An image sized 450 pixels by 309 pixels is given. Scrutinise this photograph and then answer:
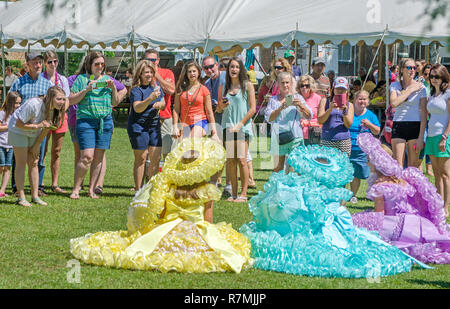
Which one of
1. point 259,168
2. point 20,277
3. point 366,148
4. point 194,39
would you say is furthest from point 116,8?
point 20,277

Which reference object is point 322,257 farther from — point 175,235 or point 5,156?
point 5,156

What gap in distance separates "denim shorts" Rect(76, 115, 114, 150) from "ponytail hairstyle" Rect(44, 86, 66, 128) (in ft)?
2.18

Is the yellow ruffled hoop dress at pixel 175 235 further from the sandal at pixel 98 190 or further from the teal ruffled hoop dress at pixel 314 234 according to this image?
the sandal at pixel 98 190

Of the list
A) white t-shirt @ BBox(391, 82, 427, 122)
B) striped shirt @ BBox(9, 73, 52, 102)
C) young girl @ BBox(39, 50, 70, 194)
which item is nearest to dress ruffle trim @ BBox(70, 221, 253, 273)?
striped shirt @ BBox(9, 73, 52, 102)

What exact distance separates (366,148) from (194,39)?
5818mm

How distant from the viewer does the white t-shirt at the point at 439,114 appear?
324 inches

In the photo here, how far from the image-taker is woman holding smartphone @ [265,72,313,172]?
29.0 ft

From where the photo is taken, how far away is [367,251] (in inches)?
215

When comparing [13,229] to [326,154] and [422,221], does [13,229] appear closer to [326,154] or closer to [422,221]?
[326,154]

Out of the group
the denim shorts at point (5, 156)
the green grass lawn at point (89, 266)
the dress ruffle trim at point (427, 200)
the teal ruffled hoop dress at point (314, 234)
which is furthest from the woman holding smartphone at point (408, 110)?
the denim shorts at point (5, 156)

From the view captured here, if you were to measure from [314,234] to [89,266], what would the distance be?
1769 millimetres

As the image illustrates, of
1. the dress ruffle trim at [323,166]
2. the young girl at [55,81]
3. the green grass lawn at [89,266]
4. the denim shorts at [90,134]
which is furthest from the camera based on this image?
the young girl at [55,81]

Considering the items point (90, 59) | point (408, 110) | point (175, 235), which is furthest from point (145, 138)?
point (175, 235)

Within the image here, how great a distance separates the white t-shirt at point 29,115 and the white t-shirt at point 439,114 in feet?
15.0
